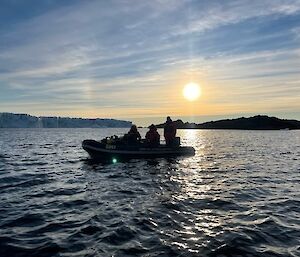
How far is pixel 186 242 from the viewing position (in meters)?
9.27

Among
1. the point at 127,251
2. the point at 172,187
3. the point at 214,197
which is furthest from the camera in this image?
the point at 172,187

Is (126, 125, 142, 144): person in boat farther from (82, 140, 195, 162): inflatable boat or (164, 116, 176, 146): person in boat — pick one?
(164, 116, 176, 146): person in boat

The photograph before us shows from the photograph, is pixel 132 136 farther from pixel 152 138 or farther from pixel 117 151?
pixel 117 151

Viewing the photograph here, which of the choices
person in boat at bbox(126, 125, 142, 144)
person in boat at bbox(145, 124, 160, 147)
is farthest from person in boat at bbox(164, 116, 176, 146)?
person in boat at bbox(126, 125, 142, 144)

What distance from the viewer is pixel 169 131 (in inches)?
1261

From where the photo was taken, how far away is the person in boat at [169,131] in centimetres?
3142

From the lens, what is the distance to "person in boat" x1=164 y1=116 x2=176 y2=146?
103ft

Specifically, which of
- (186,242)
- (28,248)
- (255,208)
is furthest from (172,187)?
(28,248)

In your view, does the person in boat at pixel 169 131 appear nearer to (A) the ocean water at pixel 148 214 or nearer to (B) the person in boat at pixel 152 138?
(B) the person in boat at pixel 152 138

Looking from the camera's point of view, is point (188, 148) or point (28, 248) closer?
point (28, 248)

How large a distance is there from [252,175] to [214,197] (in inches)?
301

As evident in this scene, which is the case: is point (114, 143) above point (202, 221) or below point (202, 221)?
above

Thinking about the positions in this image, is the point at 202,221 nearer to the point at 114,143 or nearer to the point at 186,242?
the point at 186,242

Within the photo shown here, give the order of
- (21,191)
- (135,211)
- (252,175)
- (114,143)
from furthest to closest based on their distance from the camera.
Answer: (114,143)
(252,175)
(21,191)
(135,211)
